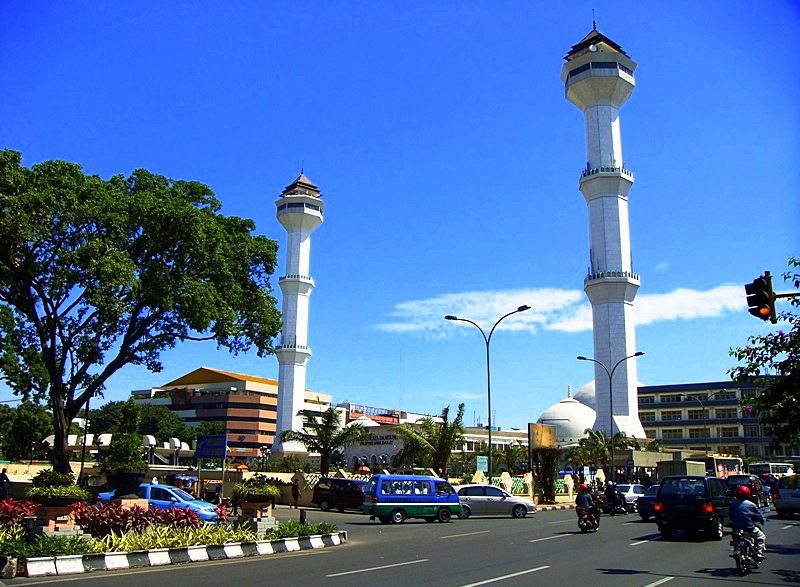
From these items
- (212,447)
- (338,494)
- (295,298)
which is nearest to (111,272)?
(212,447)

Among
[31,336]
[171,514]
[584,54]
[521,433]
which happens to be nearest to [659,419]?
[521,433]

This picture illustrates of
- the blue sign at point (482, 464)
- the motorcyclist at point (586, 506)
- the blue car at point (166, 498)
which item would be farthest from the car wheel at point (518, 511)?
the blue car at point (166, 498)

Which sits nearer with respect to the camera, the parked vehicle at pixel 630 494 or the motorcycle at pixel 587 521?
the motorcycle at pixel 587 521

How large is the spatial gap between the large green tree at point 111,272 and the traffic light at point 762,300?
66.8ft

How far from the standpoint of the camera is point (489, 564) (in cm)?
1408

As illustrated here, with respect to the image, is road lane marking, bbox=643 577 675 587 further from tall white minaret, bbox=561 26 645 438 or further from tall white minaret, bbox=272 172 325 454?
tall white minaret, bbox=272 172 325 454

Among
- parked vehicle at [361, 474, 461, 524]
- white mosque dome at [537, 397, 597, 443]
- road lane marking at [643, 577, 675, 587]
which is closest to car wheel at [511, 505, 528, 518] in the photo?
A: parked vehicle at [361, 474, 461, 524]

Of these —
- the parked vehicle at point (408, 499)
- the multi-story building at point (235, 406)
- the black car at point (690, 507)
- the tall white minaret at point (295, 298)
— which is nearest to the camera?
the black car at point (690, 507)

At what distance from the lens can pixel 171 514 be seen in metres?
16.0

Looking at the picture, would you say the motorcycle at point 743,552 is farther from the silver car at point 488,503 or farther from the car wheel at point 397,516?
the silver car at point 488,503

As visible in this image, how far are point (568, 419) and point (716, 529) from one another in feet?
266

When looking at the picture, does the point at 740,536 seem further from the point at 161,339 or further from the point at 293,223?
the point at 293,223

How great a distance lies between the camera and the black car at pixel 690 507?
18750mm

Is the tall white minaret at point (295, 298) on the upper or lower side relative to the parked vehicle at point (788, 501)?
upper
